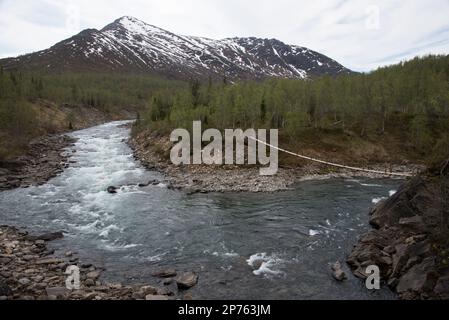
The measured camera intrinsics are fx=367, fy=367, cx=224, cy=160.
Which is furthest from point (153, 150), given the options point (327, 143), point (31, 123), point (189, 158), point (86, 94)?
point (86, 94)

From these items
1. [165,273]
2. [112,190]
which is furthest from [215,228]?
[112,190]

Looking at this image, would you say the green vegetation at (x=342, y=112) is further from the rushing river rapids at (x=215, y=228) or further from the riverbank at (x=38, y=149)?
the riverbank at (x=38, y=149)

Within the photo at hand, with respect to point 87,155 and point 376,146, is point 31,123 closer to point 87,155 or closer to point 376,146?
point 87,155

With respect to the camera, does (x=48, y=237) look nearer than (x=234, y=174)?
Yes

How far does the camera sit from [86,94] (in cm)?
16112

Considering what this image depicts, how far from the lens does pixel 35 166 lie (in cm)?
6047

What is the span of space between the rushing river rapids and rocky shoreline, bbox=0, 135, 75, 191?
3162 millimetres

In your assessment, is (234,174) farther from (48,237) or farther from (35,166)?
(35,166)

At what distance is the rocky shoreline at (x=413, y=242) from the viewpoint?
21.3 m

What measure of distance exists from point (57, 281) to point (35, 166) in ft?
141

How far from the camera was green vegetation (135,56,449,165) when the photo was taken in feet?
232

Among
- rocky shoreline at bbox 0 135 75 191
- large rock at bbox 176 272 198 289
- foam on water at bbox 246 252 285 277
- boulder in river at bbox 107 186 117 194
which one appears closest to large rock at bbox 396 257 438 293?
foam on water at bbox 246 252 285 277
